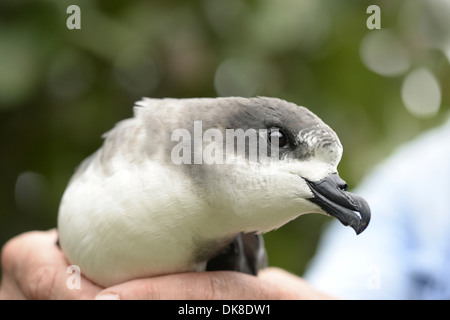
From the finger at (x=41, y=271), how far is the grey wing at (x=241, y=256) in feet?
0.95

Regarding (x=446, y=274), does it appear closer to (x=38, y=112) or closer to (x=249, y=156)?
(x=249, y=156)

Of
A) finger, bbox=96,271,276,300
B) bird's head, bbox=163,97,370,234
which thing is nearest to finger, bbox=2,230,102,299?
finger, bbox=96,271,276,300

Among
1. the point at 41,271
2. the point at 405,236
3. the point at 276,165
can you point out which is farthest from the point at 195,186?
the point at 405,236

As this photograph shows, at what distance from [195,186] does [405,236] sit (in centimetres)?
128

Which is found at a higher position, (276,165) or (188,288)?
(276,165)

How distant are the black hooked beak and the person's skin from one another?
38cm

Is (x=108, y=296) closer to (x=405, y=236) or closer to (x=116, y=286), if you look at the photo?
(x=116, y=286)

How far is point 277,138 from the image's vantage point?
1231 mm

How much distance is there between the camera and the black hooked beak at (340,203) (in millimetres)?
1185

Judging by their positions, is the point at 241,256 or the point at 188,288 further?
the point at 241,256

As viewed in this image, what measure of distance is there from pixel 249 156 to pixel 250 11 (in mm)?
1407

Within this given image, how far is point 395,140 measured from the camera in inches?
104

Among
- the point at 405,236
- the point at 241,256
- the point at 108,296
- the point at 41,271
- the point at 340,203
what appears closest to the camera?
the point at 340,203

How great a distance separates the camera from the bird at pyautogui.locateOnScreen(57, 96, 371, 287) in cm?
121
